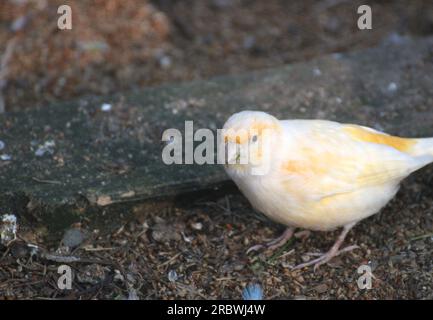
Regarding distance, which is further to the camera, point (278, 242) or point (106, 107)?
point (106, 107)

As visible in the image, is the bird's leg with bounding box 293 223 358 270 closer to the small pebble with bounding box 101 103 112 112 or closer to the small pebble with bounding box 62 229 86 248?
the small pebble with bounding box 62 229 86 248

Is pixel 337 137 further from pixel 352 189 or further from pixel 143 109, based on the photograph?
pixel 143 109

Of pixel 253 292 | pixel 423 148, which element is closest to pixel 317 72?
pixel 423 148

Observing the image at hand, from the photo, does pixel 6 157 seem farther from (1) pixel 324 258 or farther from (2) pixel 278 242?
(1) pixel 324 258

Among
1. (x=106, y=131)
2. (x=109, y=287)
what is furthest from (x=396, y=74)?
(x=109, y=287)

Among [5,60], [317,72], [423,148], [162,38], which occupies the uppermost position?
[162,38]

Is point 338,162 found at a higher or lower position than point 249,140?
lower
